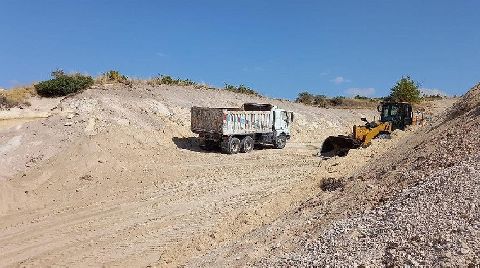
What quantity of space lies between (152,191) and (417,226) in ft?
40.5

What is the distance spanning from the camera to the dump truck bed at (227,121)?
2562 cm

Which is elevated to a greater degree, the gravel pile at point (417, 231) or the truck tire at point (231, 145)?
the truck tire at point (231, 145)

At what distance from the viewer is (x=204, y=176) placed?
20219 millimetres

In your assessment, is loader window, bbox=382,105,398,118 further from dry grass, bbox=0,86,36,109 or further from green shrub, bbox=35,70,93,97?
dry grass, bbox=0,86,36,109

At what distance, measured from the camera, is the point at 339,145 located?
22.2m

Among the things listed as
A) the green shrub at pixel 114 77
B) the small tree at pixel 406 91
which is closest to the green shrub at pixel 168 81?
the green shrub at pixel 114 77

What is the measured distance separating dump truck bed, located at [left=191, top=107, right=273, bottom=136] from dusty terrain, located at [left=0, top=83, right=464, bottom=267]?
129 cm

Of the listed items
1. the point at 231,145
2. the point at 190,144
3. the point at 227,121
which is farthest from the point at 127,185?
the point at 190,144

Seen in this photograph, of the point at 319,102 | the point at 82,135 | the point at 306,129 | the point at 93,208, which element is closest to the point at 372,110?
the point at 319,102

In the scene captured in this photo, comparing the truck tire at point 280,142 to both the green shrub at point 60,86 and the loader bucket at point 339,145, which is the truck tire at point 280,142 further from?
the green shrub at point 60,86

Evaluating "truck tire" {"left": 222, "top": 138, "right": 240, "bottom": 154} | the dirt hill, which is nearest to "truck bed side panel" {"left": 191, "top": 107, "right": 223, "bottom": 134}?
"truck tire" {"left": 222, "top": 138, "right": 240, "bottom": 154}

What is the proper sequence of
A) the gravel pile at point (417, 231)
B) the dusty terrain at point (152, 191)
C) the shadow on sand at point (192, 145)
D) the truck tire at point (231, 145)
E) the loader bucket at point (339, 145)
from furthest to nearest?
the shadow on sand at point (192, 145) → the truck tire at point (231, 145) → the loader bucket at point (339, 145) → the dusty terrain at point (152, 191) → the gravel pile at point (417, 231)

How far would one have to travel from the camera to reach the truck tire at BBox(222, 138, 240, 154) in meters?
26.0

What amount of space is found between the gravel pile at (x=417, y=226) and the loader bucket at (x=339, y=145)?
1151 cm
